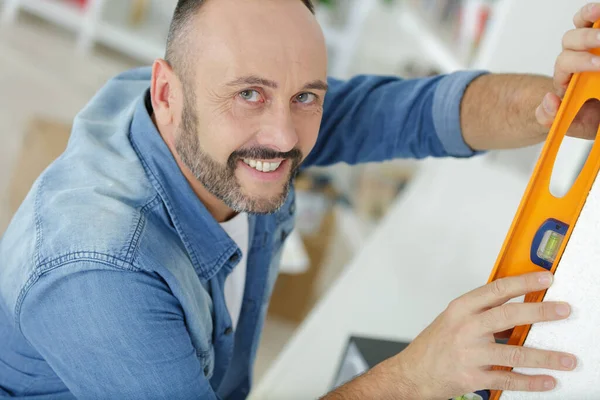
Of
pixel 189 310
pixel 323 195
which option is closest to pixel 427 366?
pixel 189 310

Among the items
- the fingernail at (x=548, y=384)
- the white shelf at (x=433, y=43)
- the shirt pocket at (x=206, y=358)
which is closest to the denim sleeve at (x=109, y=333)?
the shirt pocket at (x=206, y=358)

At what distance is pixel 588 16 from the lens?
811mm

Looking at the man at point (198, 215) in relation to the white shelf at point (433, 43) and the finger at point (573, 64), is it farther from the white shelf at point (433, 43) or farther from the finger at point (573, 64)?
the white shelf at point (433, 43)

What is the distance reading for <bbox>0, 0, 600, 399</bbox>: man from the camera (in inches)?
32.6

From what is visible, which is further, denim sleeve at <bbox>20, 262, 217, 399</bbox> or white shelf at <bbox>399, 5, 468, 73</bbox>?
white shelf at <bbox>399, 5, 468, 73</bbox>

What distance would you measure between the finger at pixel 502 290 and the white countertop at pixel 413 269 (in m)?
0.64

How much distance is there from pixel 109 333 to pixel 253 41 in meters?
0.43

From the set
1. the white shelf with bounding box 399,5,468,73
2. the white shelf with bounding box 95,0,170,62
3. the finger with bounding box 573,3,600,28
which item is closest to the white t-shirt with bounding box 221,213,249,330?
the finger with bounding box 573,3,600,28

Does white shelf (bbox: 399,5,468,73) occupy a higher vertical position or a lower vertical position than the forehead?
higher

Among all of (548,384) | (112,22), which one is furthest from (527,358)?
(112,22)

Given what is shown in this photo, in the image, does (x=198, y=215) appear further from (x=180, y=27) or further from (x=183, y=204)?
(x=180, y=27)

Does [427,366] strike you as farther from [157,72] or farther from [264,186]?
[157,72]

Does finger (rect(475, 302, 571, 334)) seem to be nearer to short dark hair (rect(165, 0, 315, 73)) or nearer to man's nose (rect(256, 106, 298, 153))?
man's nose (rect(256, 106, 298, 153))

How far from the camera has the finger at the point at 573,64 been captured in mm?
746
